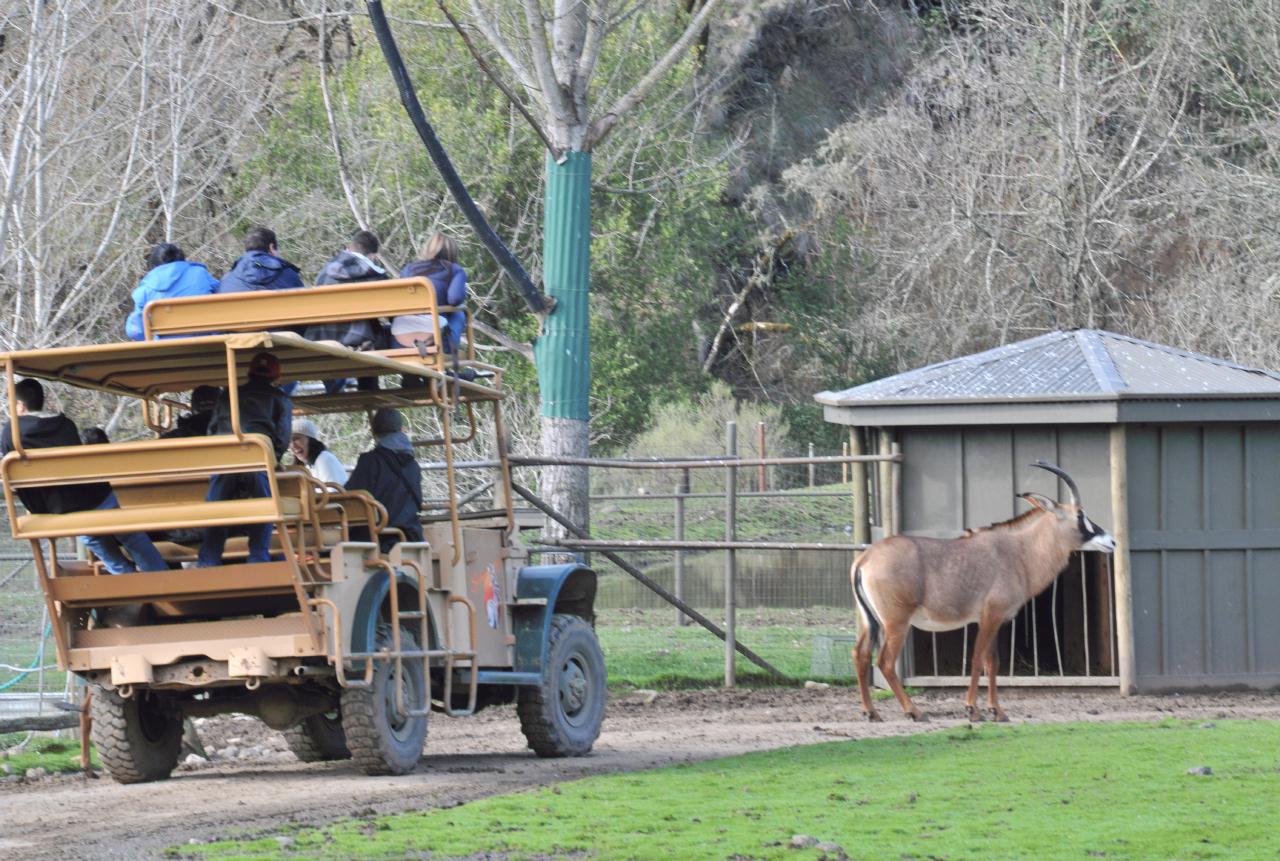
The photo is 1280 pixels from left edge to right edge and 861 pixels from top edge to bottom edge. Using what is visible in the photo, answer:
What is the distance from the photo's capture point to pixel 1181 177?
3172cm

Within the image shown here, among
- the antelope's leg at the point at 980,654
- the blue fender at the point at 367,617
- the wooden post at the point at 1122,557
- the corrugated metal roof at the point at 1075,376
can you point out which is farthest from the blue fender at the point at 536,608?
the wooden post at the point at 1122,557

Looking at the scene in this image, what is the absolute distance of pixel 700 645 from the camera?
19438mm

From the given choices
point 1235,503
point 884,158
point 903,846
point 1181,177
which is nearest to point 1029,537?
point 1235,503

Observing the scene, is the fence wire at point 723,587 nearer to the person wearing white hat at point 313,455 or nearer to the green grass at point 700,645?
the green grass at point 700,645

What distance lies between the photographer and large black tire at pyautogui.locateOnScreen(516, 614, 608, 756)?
11.8 m

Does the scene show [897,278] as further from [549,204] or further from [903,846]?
[903,846]

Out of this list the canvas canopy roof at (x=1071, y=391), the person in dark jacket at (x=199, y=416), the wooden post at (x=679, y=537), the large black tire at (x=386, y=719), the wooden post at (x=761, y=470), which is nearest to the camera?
the large black tire at (x=386, y=719)

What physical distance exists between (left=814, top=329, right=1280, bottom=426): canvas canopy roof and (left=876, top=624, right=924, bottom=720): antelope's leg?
215cm

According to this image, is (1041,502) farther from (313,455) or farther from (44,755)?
(44,755)

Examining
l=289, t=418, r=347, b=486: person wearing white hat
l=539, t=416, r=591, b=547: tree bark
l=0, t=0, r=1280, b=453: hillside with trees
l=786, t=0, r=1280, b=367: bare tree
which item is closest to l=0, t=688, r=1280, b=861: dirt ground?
l=289, t=418, r=347, b=486: person wearing white hat

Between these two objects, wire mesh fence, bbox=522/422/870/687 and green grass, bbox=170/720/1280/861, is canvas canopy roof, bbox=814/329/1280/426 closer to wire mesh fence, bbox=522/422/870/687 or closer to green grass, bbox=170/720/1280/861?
wire mesh fence, bbox=522/422/870/687

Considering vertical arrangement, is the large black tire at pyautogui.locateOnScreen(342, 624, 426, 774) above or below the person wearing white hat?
below

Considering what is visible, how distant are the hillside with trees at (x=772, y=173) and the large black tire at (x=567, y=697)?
8743mm

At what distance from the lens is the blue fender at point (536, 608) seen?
11844 mm
